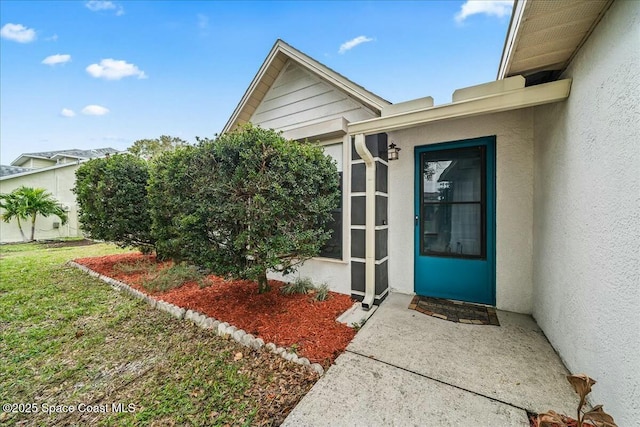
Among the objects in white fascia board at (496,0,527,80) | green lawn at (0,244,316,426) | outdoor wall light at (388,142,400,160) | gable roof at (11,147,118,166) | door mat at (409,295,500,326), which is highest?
gable roof at (11,147,118,166)

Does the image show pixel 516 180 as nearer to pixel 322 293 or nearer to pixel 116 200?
pixel 322 293

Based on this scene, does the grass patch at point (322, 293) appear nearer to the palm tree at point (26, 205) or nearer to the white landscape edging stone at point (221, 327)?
the white landscape edging stone at point (221, 327)

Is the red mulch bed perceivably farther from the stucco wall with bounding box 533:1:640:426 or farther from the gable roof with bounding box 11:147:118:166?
the gable roof with bounding box 11:147:118:166

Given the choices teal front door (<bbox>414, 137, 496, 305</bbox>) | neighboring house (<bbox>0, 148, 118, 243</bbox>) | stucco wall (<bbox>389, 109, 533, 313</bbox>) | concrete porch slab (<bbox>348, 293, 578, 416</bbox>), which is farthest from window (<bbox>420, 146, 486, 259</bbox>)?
neighboring house (<bbox>0, 148, 118, 243</bbox>)

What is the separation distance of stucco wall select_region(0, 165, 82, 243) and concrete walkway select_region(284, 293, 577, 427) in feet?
55.5

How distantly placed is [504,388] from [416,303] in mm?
1619

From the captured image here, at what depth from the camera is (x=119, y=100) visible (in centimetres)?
1175

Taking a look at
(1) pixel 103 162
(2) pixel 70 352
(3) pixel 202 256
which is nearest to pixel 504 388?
(3) pixel 202 256

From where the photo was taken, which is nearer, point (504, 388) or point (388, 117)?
point (504, 388)

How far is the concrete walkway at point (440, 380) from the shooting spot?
170 centimetres

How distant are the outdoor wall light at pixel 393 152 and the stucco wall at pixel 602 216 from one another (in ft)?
6.03

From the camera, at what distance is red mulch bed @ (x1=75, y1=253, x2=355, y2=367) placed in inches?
103

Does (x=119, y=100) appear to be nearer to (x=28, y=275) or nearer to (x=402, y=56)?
(x=28, y=275)

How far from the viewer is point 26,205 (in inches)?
425
